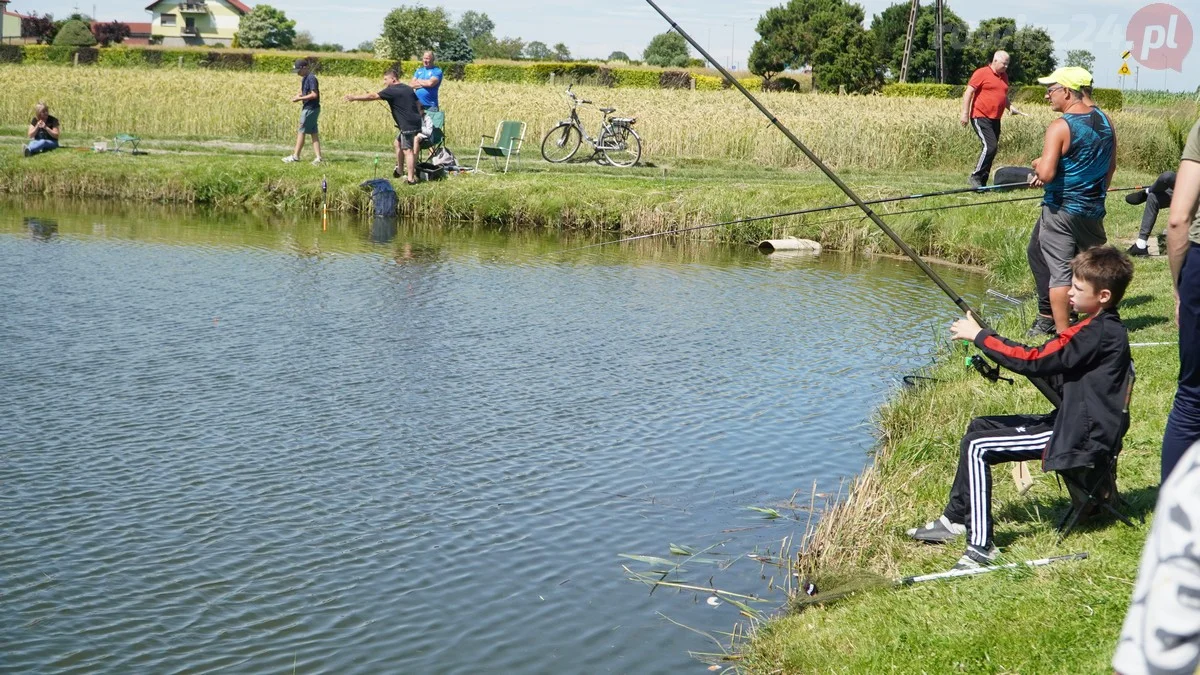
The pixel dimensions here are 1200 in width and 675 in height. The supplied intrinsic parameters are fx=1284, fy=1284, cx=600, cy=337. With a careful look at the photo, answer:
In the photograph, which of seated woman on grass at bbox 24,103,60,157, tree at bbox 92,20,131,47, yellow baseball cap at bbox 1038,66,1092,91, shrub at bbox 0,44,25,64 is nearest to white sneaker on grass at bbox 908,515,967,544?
yellow baseball cap at bbox 1038,66,1092,91

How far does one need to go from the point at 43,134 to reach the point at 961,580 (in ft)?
58.4

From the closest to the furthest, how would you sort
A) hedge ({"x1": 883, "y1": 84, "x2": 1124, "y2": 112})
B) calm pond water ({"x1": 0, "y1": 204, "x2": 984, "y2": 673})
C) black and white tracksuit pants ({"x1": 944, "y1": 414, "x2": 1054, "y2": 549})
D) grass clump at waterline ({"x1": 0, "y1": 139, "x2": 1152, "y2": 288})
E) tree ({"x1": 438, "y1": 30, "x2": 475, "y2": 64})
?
black and white tracksuit pants ({"x1": 944, "y1": 414, "x2": 1054, "y2": 549}), calm pond water ({"x1": 0, "y1": 204, "x2": 984, "y2": 673}), grass clump at waterline ({"x1": 0, "y1": 139, "x2": 1152, "y2": 288}), hedge ({"x1": 883, "y1": 84, "x2": 1124, "y2": 112}), tree ({"x1": 438, "y1": 30, "x2": 475, "y2": 64})

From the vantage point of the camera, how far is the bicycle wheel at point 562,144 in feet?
69.1

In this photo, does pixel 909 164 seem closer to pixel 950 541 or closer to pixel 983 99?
pixel 983 99

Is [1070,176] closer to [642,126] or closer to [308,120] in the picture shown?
[308,120]

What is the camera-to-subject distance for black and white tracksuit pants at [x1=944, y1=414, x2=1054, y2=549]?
4.91 meters

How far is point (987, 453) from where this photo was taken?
498 cm

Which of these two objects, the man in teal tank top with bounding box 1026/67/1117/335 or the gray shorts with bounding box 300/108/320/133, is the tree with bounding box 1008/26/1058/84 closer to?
the gray shorts with bounding box 300/108/320/133

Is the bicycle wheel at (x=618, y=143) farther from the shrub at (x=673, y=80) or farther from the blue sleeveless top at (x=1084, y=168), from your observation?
the shrub at (x=673, y=80)

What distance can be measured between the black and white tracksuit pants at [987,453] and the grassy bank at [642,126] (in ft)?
54.1

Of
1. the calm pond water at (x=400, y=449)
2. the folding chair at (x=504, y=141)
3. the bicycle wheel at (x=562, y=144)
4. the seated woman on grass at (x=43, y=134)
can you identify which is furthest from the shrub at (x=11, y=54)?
the calm pond water at (x=400, y=449)

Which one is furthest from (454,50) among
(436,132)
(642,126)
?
(436,132)

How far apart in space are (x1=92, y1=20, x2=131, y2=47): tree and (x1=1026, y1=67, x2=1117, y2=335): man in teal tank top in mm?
88606

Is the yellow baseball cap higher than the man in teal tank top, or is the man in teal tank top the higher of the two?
the yellow baseball cap
